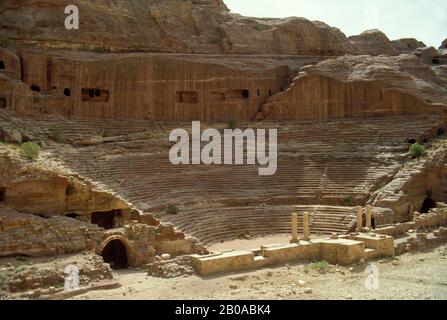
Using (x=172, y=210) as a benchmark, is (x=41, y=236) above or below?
below

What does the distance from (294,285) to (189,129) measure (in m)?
16.4

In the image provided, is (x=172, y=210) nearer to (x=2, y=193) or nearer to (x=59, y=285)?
(x=2, y=193)

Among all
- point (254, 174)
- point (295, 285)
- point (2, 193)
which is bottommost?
point (295, 285)

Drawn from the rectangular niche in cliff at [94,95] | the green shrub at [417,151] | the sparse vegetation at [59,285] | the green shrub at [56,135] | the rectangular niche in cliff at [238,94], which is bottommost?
the sparse vegetation at [59,285]

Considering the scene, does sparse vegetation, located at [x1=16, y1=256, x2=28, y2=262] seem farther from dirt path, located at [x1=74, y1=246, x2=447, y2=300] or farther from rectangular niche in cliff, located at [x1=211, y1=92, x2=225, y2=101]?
rectangular niche in cliff, located at [x1=211, y1=92, x2=225, y2=101]

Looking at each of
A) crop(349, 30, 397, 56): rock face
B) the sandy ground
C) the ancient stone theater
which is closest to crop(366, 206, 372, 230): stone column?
the ancient stone theater

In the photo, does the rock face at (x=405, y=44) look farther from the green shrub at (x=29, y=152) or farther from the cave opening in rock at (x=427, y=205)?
the green shrub at (x=29, y=152)

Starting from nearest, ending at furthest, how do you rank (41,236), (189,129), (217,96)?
(41,236)
(189,129)
(217,96)

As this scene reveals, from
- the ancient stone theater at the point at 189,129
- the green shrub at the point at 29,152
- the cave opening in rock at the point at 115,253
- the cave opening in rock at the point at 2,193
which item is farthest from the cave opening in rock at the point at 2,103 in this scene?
the cave opening in rock at the point at 115,253

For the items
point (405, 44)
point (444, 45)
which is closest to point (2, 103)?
point (405, 44)

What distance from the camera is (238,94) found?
105 feet

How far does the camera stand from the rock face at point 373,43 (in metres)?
40.5

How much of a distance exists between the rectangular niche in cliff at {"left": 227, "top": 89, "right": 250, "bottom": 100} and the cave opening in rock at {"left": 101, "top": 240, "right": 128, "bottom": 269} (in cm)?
1592
